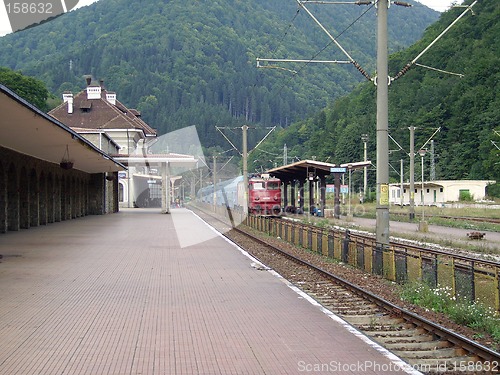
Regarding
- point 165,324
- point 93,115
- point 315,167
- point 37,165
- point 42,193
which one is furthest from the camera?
point 93,115

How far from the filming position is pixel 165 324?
30.3 ft

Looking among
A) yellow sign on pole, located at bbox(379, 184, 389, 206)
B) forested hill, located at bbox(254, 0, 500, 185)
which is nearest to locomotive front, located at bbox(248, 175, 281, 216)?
forested hill, located at bbox(254, 0, 500, 185)

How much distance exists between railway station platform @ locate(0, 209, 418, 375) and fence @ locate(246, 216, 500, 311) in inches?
98.3

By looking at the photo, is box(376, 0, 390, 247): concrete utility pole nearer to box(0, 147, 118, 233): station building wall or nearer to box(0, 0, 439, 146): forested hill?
box(0, 147, 118, 233): station building wall

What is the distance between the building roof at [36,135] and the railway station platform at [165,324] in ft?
12.9

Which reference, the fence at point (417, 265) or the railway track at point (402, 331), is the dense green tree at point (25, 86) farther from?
the railway track at point (402, 331)

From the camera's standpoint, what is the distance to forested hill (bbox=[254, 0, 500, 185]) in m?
68.6

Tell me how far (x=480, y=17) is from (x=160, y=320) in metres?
66.5

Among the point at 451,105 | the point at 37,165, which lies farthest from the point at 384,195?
the point at 451,105

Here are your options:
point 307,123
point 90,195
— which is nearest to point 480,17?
point 307,123

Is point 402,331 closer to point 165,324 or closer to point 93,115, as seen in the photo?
point 165,324

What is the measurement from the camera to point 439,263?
12.4m

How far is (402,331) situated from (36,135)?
1846 centimetres

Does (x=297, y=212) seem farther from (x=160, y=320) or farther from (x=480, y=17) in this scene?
(x=160, y=320)
